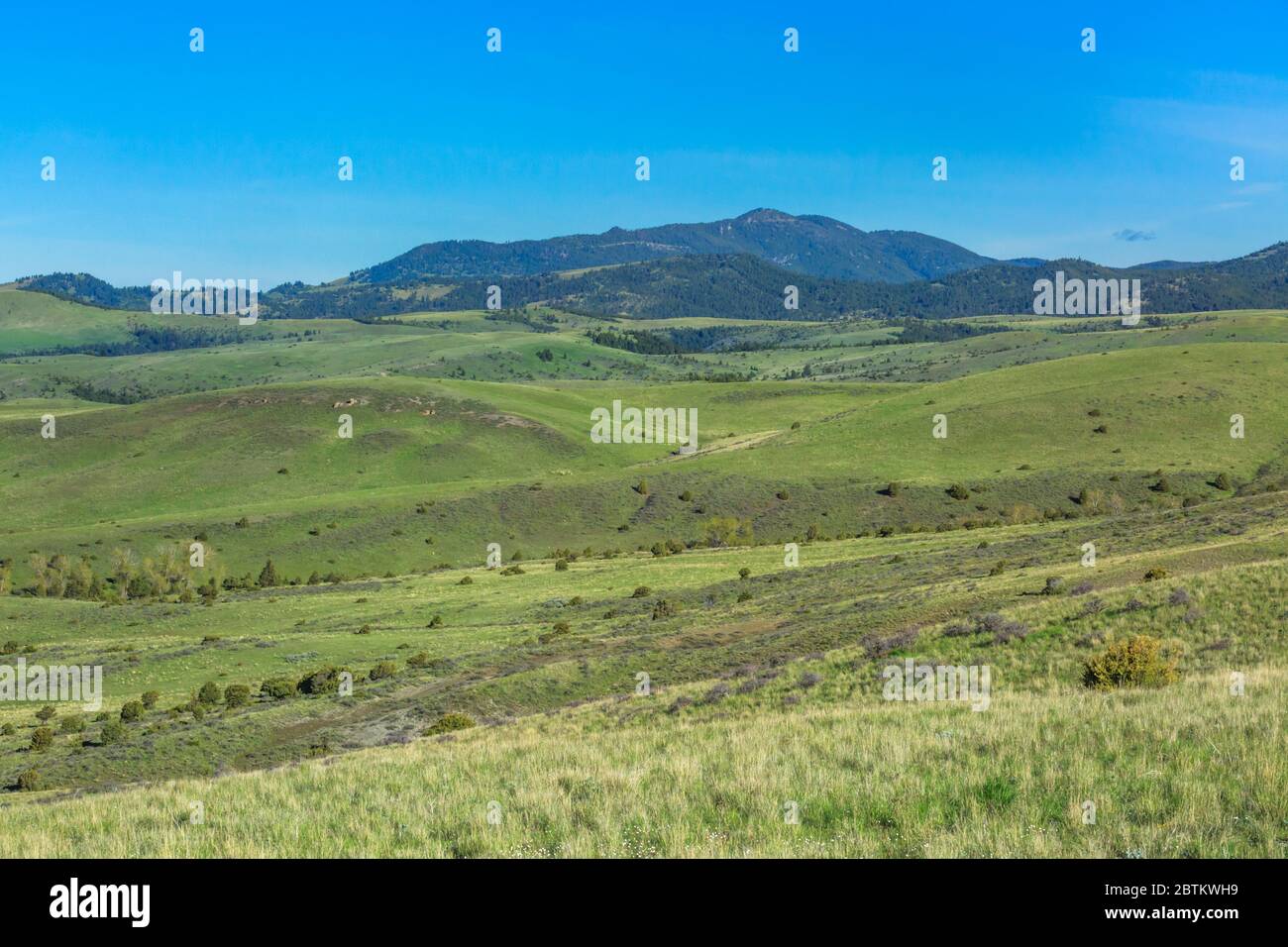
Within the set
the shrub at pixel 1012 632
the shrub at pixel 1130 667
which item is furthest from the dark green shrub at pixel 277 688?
the shrub at pixel 1130 667

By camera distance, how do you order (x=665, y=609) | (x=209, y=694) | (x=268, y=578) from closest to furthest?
(x=209, y=694) → (x=665, y=609) → (x=268, y=578)

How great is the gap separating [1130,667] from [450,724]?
19665mm

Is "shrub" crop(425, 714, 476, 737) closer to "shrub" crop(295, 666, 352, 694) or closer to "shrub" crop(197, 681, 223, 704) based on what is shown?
"shrub" crop(295, 666, 352, 694)

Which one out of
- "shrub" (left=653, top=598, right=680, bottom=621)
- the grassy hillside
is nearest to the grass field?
the grassy hillside

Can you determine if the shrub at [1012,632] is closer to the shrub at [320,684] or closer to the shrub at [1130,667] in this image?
the shrub at [1130,667]

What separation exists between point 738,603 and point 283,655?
21705 mm

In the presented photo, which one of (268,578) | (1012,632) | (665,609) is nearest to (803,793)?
(1012,632)

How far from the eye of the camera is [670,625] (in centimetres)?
4447

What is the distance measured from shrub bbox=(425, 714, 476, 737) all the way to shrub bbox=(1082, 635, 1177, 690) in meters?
18.0

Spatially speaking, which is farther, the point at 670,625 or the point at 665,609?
the point at 665,609

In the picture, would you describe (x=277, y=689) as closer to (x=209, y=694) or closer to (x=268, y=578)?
(x=209, y=694)

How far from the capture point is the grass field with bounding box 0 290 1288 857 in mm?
11555

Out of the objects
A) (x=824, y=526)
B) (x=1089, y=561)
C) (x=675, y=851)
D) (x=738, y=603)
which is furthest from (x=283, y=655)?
(x=824, y=526)
